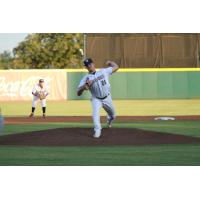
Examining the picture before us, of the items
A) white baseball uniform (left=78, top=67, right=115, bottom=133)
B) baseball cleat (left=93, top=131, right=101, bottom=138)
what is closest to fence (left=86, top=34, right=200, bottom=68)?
white baseball uniform (left=78, top=67, right=115, bottom=133)

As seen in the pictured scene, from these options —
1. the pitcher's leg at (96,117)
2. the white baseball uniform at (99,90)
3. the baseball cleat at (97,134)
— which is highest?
the white baseball uniform at (99,90)

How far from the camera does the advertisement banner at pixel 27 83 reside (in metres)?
25.1

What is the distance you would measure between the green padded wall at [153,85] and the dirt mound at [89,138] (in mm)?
11165

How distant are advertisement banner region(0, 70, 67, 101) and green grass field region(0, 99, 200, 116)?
358 mm

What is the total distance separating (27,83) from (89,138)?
613 inches

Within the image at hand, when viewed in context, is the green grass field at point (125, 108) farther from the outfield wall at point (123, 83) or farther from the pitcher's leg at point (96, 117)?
the pitcher's leg at point (96, 117)

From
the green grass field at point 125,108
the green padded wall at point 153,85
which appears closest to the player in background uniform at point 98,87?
the green grass field at point 125,108

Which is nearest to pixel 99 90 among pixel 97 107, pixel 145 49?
pixel 97 107

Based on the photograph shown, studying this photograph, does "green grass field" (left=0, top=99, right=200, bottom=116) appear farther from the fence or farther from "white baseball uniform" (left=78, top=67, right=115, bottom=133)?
"white baseball uniform" (left=78, top=67, right=115, bottom=133)

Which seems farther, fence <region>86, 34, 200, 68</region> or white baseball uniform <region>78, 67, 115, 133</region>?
fence <region>86, 34, 200, 68</region>

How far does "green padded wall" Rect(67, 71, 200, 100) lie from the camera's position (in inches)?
934

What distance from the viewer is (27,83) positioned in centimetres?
2647

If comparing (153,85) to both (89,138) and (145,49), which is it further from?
(89,138)
